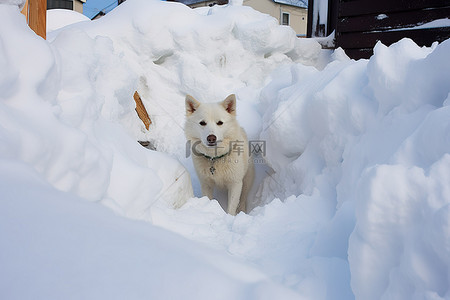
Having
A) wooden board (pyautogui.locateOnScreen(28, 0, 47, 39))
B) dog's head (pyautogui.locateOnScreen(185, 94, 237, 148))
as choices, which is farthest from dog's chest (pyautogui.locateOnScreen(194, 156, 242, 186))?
wooden board (pyautogui.locateOnScreen(28, 0, 47, 39))

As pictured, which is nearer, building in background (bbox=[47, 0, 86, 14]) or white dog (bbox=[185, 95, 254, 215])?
white dog (bbox=[185, 95, 254, 215])

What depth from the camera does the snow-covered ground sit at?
2.63ft

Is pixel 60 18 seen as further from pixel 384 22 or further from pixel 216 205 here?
pixel 216 205

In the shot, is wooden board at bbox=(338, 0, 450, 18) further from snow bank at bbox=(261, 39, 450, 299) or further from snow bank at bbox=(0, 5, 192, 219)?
snow bank at bbox=(0, 5, 192, 219)

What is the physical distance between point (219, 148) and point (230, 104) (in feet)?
1.70

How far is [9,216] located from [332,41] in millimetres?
6217

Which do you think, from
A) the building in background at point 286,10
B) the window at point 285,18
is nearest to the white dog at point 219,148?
the building in background at point 286,10

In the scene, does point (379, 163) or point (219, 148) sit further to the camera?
point (219, 148)

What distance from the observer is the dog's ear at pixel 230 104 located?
3375mm

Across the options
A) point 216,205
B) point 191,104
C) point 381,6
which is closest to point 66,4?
point 381,6

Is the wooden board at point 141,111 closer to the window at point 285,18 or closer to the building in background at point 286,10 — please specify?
the building in background at point 286,10

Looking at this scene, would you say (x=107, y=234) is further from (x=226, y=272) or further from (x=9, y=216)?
(x=226, y=272)

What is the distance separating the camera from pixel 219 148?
3.34 m

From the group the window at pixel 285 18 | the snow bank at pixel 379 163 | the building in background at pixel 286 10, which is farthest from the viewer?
the window at pixel 285 18
